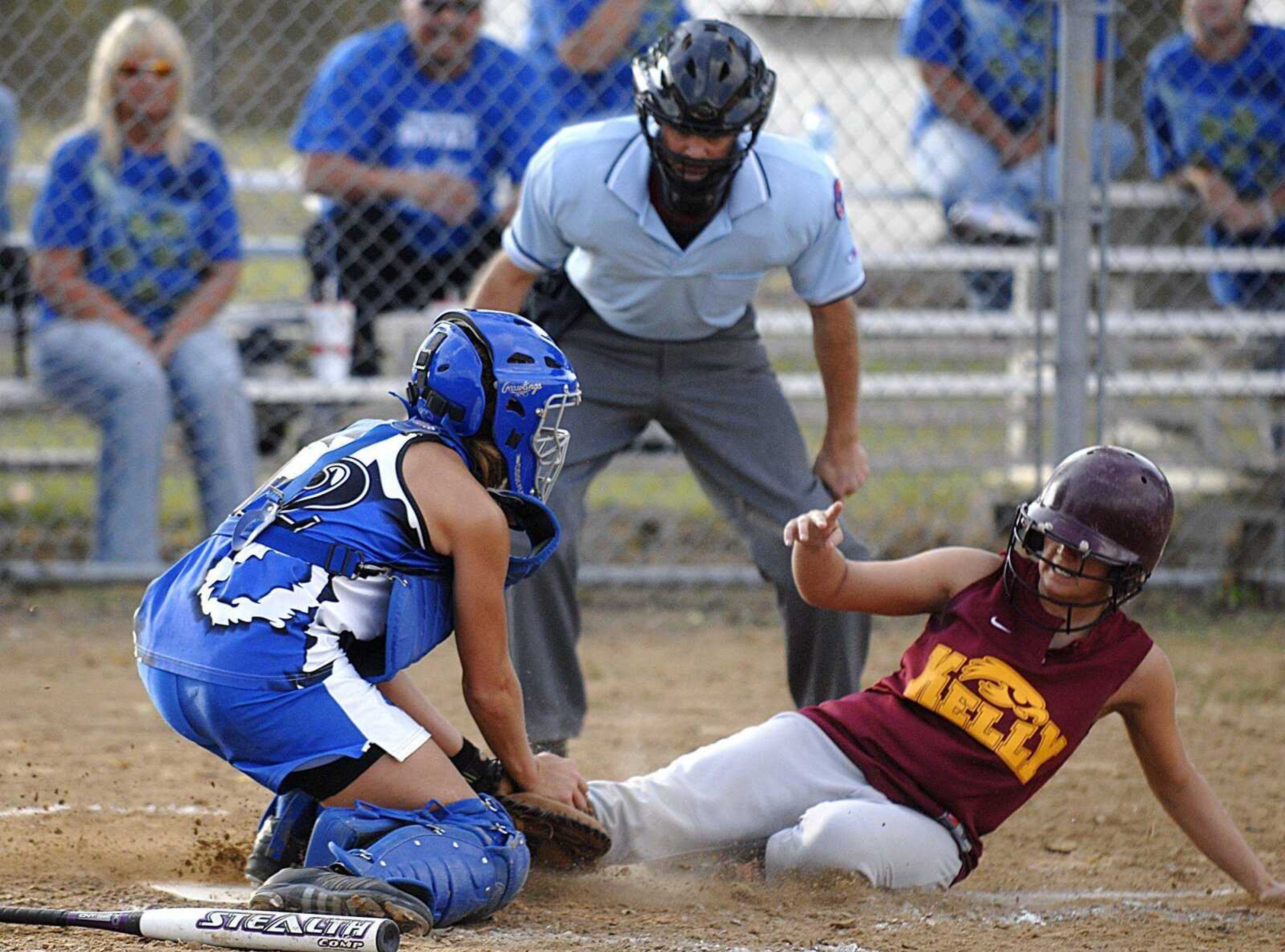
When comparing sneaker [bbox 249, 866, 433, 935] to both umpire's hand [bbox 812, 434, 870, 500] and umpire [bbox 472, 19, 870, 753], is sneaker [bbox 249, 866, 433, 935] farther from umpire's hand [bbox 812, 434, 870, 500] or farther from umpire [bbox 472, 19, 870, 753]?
umpire's hand [bbox 812, 434, 870, 500]

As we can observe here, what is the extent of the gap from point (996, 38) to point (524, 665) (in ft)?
13.5

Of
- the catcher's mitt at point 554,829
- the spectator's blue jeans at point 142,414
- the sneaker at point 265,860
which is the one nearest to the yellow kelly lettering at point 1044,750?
the catcher's mitt at point 554,829

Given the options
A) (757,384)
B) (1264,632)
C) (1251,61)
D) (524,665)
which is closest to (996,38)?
(1251,61)

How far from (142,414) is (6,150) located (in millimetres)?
1437

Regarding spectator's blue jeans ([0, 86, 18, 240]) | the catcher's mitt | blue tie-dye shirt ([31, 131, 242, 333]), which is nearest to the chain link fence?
blue tie-dye shirt ([31, 131, 242, 333])

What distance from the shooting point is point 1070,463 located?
3.27 m

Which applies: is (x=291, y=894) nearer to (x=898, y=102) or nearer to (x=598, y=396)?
(x=598, y=396)

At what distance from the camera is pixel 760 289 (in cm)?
707

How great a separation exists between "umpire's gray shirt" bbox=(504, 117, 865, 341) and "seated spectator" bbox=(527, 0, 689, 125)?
269 centimetres

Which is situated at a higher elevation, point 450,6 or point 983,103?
point 450,6

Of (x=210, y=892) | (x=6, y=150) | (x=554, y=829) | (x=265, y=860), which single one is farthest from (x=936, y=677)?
(x=6, y=150)

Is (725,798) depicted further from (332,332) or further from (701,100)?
(332,332)

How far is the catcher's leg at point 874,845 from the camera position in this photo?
10.7 ft

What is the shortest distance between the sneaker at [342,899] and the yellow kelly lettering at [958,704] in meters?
1.13
